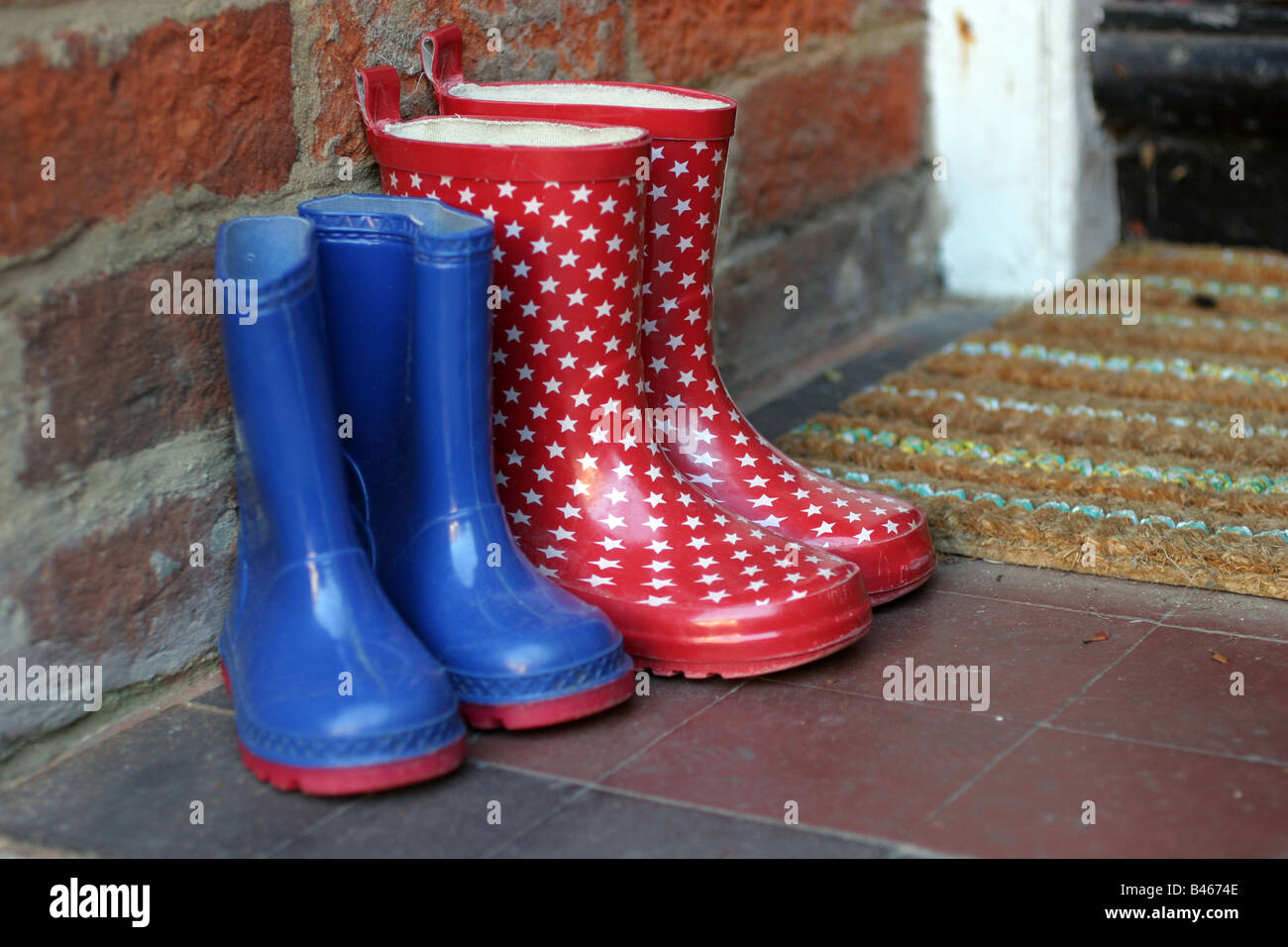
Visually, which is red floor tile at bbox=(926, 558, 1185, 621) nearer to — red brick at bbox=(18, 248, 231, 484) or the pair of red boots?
the pair of red boots

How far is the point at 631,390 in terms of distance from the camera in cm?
151

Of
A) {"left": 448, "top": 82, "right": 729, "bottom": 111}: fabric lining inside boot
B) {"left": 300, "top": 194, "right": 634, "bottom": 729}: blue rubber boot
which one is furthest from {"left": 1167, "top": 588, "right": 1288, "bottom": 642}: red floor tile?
{"left": 448, "top": 82, "right": 729, "bottom": 111}: fabric lining inside boot


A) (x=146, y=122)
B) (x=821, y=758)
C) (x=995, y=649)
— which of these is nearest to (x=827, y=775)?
(x=821, y=758)

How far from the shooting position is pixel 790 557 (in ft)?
4.89

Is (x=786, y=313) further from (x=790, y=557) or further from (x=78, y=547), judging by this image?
(x=78, y=547)

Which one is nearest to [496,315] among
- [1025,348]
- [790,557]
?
[790,557]

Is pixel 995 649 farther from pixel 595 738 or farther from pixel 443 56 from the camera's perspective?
pixel 443 56

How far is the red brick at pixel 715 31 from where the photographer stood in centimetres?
206

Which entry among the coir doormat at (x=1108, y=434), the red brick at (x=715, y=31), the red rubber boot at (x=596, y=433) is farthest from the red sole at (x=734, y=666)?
the red brick at (x=715, y=31)

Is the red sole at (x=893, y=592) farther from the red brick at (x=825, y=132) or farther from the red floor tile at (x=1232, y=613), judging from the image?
the red brick at (x=825, y=132)

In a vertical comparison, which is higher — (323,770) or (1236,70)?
(1236,70)

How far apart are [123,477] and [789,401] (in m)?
1.19

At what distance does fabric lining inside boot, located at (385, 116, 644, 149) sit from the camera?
1.45 m

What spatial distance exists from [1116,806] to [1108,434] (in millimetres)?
908
